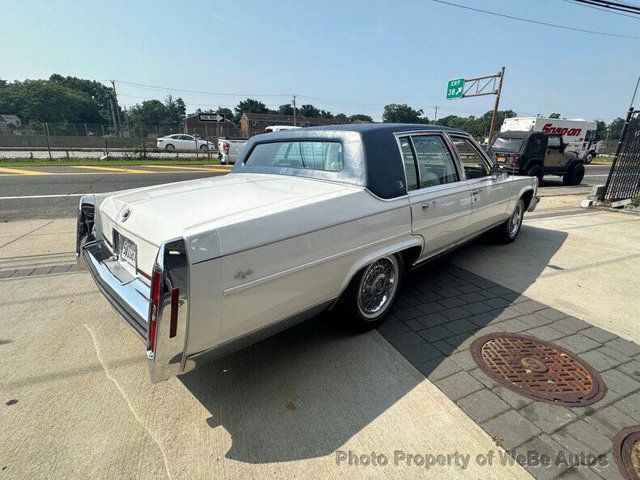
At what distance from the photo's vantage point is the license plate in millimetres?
2206

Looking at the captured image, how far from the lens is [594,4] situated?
8516 millimetres

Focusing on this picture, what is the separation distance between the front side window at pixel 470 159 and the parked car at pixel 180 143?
82.8ft

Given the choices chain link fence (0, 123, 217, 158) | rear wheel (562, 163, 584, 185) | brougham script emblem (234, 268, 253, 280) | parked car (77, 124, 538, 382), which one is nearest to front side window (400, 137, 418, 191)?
parked car (77, 124, 538, 382)

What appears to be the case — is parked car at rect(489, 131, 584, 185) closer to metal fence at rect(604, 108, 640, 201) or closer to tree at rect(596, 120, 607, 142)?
metal fence at rect(604, 108, 640, 201)

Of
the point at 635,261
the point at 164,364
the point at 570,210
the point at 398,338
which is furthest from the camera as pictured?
the point at 570,210

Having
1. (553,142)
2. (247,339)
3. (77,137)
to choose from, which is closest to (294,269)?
(247,339)

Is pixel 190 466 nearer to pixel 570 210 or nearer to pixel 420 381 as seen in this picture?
pixel 420 381

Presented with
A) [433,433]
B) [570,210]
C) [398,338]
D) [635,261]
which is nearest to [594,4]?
[570,210]

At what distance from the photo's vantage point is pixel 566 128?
22.5 m

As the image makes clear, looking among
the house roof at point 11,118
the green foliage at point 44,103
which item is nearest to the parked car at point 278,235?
the green foliage at point 44,103

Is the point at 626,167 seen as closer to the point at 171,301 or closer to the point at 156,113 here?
the point at 171,301

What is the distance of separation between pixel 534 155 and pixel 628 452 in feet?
41.5

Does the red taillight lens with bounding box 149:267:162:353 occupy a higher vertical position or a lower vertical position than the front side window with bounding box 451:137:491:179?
lower

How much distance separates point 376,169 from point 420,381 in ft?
5.13
